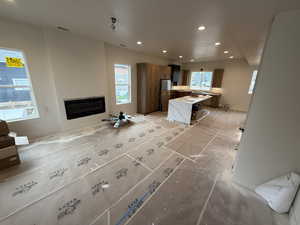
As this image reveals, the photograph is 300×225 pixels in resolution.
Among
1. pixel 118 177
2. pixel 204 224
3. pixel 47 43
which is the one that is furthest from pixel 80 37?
pixel 204 224

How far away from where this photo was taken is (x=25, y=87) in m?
2.78

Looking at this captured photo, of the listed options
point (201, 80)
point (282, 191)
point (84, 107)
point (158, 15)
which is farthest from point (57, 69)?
point (201, 80)

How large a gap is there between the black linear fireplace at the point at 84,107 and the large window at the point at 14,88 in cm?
75

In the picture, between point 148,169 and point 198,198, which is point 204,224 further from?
point 148,169

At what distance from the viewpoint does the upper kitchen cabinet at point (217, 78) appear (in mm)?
6468

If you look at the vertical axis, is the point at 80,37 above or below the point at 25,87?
above

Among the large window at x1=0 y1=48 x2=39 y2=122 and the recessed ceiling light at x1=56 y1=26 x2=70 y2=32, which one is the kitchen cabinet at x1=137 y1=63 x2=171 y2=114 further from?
the large window at x1=0 y1=48 x2=39 y2=122

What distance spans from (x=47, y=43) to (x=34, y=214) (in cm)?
331

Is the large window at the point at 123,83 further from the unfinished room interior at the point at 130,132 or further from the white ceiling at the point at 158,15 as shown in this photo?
the white ceiling at the point at 158,15

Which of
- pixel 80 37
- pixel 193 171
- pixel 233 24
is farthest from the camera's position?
pixel 80 37

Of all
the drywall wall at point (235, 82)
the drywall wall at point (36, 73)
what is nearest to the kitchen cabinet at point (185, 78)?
the drywall wall at point (235, 82)

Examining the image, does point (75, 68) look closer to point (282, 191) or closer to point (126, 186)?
point (126, 186)

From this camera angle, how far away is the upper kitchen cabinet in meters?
6.47

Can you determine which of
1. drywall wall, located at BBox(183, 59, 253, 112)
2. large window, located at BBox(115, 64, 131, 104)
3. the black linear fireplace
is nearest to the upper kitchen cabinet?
drywall wall, located at BBox(183, 59, 253, 112)
